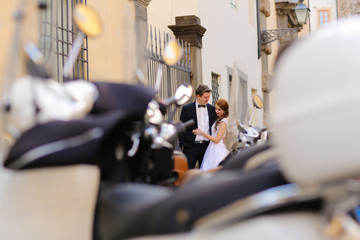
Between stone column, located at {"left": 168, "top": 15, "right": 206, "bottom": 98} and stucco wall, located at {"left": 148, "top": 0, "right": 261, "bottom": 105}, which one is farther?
stucco wall, located at {"left": 148, "top": 0, "right": 261, "bottom": 105}

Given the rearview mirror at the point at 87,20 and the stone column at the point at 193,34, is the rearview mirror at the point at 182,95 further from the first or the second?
the stone column at the point at 193,34

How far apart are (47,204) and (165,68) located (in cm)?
1034

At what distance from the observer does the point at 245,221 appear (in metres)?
1.74

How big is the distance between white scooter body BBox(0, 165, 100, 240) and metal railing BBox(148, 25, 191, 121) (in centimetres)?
770

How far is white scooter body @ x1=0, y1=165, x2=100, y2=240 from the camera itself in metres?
2.22

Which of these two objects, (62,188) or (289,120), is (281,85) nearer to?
(289,120)

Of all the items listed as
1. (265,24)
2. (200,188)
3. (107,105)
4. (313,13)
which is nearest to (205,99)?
(107,105)

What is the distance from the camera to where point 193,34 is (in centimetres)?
1330

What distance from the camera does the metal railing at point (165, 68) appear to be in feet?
35.0

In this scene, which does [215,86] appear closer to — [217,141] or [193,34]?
[193,34]

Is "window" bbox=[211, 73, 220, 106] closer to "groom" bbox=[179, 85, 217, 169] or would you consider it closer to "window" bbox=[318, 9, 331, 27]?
"groom" bbox=[179, 85, 217, 169]

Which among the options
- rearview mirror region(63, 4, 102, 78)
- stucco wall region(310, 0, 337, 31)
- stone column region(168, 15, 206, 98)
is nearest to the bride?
rearview mirror region(63, 4, 102, 78)

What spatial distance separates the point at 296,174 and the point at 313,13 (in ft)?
164

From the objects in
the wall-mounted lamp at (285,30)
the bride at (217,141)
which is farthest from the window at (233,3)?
the bride at (217,141)
